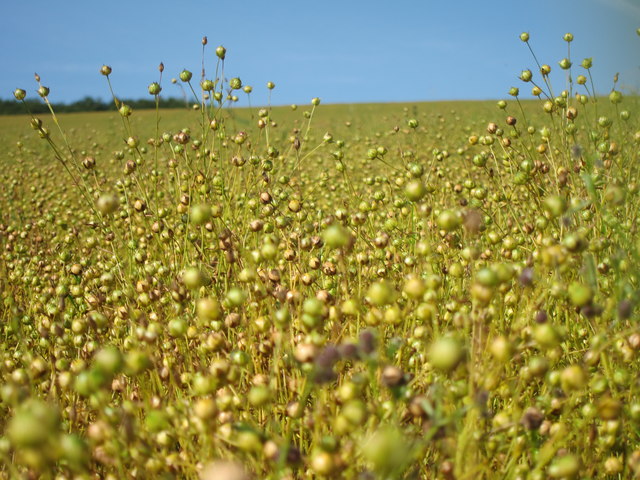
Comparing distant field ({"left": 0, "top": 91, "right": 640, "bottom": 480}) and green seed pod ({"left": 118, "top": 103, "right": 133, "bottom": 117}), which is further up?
green seed pod ({"left": 118, "top": 103, "right": 133, "bottom": 117})

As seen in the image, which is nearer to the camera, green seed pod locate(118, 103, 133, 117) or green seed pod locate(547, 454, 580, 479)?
green seed pod locate(547, 454, 580, 479)

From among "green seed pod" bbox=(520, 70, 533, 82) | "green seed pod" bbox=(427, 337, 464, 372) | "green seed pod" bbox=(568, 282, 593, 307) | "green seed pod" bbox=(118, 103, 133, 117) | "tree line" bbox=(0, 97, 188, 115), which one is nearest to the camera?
"green seed pod" bbox=(427, 337, 464, 372)

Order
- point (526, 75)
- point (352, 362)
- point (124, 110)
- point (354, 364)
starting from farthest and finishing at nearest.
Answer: point (526, 75) < point (124, 110) < point (352, 362) < point (354, 364)

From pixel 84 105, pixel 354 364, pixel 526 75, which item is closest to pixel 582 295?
pixel 354 364

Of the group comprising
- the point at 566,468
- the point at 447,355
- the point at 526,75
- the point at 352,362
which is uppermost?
the point at 526,75

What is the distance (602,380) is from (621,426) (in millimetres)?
118

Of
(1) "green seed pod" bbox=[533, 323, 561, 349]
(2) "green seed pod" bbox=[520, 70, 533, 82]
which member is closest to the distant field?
(1) "green seed pod" bbox=[533, 323, 561, 349]

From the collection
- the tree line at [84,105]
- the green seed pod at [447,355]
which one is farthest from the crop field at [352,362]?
the tree line at [84,105]

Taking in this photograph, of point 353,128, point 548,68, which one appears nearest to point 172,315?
point 548,68

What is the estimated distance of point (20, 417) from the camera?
2.58 feet

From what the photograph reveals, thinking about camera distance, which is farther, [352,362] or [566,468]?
[352,362]

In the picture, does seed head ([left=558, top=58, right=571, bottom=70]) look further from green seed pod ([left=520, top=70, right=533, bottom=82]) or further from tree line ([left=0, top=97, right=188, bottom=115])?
tree line ([left=0, top=97, right=188, bottom=115])

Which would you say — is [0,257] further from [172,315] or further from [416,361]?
[416,361]

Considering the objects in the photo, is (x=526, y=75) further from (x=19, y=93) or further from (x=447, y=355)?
(x=19, y=93)
